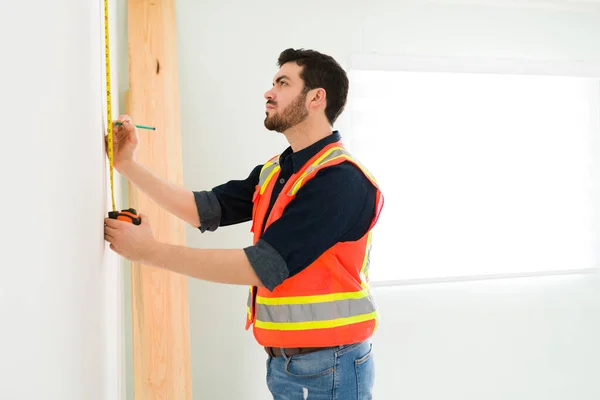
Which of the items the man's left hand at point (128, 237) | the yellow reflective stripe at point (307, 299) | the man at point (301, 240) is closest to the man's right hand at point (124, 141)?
the man at point (301, 240)

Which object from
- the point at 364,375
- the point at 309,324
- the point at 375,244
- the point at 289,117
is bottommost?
the point at 364,375

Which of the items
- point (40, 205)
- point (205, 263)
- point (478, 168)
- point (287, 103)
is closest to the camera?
point (40, 205)

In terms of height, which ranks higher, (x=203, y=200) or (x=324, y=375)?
(x=203, y=200)

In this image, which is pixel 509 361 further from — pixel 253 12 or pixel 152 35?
pixel 152 35

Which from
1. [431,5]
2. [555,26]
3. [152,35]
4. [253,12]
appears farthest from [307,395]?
[555,26]

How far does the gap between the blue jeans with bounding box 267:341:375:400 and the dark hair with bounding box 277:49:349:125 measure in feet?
2.31

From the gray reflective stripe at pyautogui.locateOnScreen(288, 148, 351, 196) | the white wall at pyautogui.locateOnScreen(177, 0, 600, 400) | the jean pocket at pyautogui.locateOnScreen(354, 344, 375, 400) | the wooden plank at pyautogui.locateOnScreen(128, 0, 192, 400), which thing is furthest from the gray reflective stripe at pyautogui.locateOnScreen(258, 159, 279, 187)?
the white wall at pyautogui.locateOnScreen(177, 0, 600, 400)

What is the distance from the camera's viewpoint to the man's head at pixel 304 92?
178 centimetres

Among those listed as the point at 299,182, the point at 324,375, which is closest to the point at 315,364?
the point at 324,375

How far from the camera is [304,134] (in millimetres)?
1801

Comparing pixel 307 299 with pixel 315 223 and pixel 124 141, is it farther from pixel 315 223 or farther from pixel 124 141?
pixel 124 141

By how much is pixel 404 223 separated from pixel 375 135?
20.6 inches

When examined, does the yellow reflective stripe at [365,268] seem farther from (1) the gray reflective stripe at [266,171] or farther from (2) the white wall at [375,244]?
(2) the white wall at [375,244]

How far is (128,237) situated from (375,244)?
7.69ft
